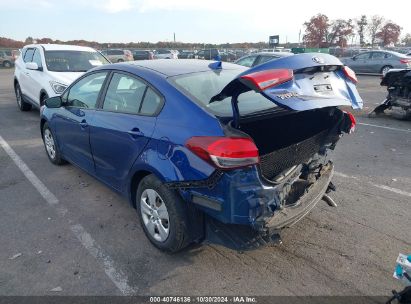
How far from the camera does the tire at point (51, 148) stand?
5.35 meters

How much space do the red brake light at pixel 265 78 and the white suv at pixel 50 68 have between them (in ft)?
20.3

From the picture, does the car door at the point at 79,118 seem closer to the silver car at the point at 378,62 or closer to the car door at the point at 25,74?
the car door at the point at 25,74

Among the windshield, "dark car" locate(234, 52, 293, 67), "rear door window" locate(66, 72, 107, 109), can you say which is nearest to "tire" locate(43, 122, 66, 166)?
"rear door window" locate(66, 72, 107, 109)

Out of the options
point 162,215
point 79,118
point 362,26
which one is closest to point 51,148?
point 79,118

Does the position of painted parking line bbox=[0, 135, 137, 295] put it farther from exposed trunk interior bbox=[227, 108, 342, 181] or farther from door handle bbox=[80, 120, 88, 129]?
exposed trunk interior bbox=[227, 108, 342, 181]

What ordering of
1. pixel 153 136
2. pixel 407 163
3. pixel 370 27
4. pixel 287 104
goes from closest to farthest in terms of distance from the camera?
pixel 287 104 → pixel 153 136 → pixel 407 163 → pixel 370 27

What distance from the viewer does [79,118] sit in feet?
14.0

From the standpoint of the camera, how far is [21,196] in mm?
4547

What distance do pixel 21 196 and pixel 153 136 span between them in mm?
2506

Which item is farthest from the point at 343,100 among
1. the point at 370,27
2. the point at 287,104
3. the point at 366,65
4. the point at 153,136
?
the point at 370,27

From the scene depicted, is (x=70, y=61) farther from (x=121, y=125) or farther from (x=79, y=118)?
(x=121, y=125)

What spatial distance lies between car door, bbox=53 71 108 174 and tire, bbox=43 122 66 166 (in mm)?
364

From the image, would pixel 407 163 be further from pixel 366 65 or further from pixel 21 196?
pixel 366 65

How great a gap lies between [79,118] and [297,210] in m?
2.75
